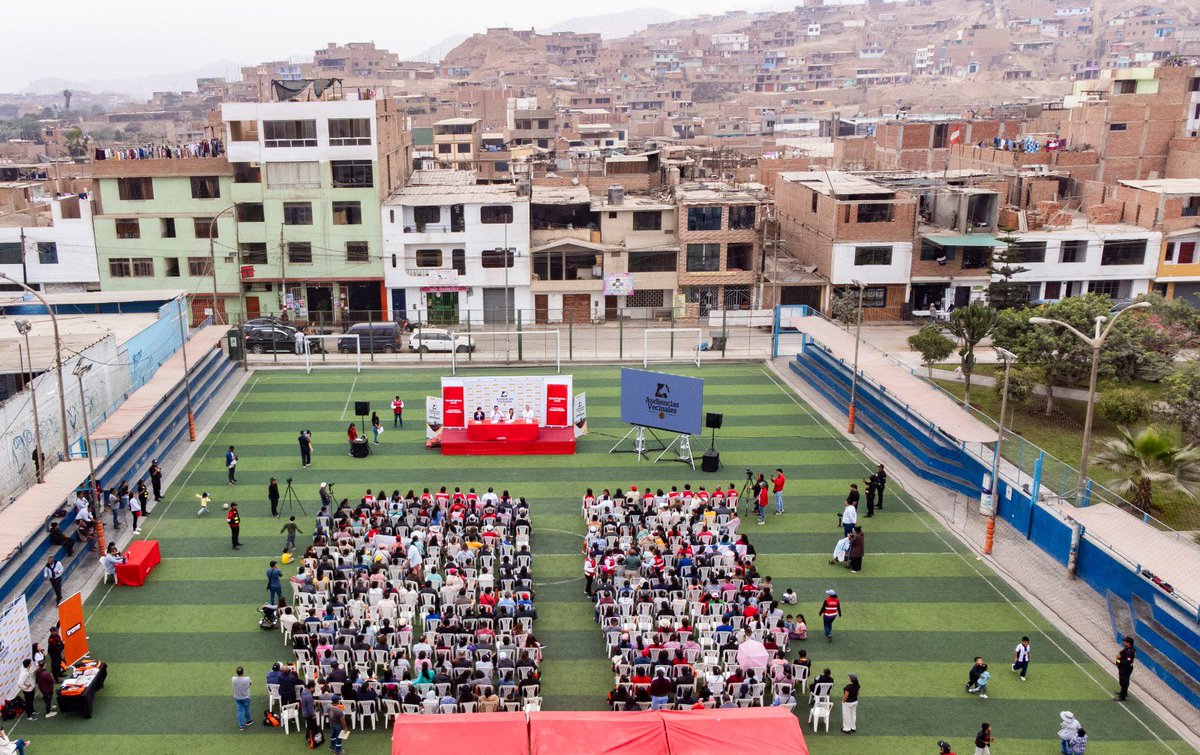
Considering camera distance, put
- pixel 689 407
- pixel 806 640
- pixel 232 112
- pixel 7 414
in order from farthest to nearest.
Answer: pixel 232 112 → pixel 689 407 → pixel 7 414 → pixel 806 640

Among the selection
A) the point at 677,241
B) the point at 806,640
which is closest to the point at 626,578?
the point at 806,640

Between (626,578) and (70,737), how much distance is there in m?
12.0

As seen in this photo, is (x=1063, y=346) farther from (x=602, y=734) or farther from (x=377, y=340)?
(x=377, y=340)

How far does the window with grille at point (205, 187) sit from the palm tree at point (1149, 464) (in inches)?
1839

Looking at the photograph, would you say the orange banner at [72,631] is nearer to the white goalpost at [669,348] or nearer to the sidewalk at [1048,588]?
the sidewalk at [1048,588]

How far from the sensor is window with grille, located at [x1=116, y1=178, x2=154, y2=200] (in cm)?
5628

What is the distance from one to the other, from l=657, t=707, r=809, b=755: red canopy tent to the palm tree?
47.4ft

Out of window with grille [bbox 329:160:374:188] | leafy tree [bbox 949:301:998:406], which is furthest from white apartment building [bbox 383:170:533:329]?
leafy tree [bbox 949:301:998:406]

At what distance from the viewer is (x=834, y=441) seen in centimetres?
3619

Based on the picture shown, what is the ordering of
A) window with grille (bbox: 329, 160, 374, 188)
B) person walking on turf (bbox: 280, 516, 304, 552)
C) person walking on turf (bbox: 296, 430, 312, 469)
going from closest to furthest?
person walking on turf (bbox: 280, 516, 304, 552) < person walking on turf (bbox: 296, 430, 312, 469) < window with grille (bbox: 329, 160, 374, 188)

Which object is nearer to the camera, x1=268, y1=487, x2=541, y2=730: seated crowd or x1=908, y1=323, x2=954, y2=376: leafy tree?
x1=268, y1=487, x2=541, y2=730: seated crowd

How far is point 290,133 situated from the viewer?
181 ft

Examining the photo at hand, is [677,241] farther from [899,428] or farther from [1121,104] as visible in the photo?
[1121,104]

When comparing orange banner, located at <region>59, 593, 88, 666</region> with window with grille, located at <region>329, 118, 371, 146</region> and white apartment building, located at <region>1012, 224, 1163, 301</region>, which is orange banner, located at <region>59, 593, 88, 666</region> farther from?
white apartment building, located at <region>1012, 224, 1163, 301</region>
